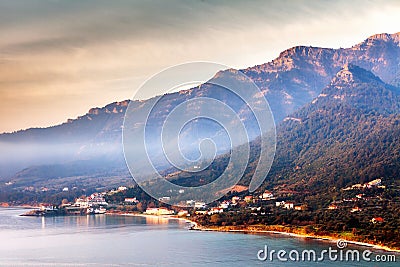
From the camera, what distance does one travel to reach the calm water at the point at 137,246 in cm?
2625

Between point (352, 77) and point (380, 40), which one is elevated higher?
point (380, 40)

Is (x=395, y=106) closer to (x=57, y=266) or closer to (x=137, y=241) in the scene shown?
(x=137, y=241)

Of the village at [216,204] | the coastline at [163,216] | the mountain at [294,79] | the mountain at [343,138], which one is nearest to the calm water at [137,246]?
the coastline at [163,216]

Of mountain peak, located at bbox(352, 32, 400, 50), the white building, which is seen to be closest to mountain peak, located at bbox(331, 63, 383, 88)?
mountain peak, located at bbox(352, 32, 400, 50)

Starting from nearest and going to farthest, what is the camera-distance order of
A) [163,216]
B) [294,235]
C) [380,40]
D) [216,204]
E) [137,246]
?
[137,246] < [294,235] < [216,204] < [163,216] < [380,40]

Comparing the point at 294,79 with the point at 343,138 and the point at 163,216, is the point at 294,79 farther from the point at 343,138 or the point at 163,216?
the point at 163,216

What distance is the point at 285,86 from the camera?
88.6 meters

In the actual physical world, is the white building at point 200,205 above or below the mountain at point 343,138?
below

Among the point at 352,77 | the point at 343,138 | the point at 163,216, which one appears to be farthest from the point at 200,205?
the point at 352,77

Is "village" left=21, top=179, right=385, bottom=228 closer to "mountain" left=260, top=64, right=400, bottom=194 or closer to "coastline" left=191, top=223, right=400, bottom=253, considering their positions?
"mountain" left=260, top=64, right=400, bottom=194

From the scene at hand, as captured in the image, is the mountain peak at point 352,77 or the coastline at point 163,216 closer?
the coastline at point 163,216

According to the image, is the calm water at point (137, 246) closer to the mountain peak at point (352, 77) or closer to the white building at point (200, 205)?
the white building at point (200, 205)

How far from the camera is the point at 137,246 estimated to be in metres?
30.9

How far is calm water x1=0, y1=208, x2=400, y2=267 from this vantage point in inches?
1033
